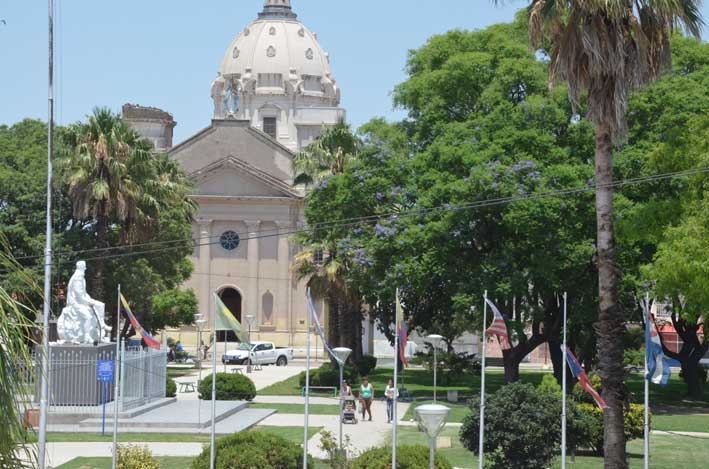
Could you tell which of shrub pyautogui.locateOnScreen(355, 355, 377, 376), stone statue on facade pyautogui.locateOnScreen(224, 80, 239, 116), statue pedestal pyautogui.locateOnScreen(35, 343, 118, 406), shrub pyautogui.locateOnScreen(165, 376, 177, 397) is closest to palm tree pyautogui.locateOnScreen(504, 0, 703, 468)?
statue pedestal pyautogui.locateOnScreen(35, 343, 118, 406)

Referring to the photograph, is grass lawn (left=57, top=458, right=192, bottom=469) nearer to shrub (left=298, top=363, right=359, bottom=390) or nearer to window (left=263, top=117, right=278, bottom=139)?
shrub (left=298, top=363, right=359, bottom=390)

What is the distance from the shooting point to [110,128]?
46469 millimetres

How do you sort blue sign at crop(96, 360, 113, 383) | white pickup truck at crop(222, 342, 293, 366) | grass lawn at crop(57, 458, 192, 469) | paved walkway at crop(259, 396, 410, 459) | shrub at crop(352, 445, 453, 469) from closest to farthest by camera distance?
shrub at crop(352, 445, 453, 469)
grass lawn at crop(57, 458, 192, 469)
paved walkway at crop(259, 396, 410, 459)
blue sign at crop(96, 360, 113, 383)
white pickup truck at crop(222, 342, 293, 366)

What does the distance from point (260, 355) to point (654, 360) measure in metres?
46.2

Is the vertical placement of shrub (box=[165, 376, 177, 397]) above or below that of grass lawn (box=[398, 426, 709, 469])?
above

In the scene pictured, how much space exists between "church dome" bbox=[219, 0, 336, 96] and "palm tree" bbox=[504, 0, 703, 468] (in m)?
88.8

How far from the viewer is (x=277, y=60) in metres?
114

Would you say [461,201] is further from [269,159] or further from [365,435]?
[269,159]

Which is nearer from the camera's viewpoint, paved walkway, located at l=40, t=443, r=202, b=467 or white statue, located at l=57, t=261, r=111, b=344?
paved walkway, located at l=40, t=443, r=202, b=467

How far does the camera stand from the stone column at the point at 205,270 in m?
79.8

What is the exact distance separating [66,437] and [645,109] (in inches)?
793

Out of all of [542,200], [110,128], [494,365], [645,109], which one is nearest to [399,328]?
[542,200]

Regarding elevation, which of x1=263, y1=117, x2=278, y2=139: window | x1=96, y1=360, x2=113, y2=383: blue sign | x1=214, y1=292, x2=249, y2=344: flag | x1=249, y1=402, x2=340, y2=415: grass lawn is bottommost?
x1=249, y1=402, x2=340, y2=415: grass lawn

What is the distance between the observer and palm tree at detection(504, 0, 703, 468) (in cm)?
2231
